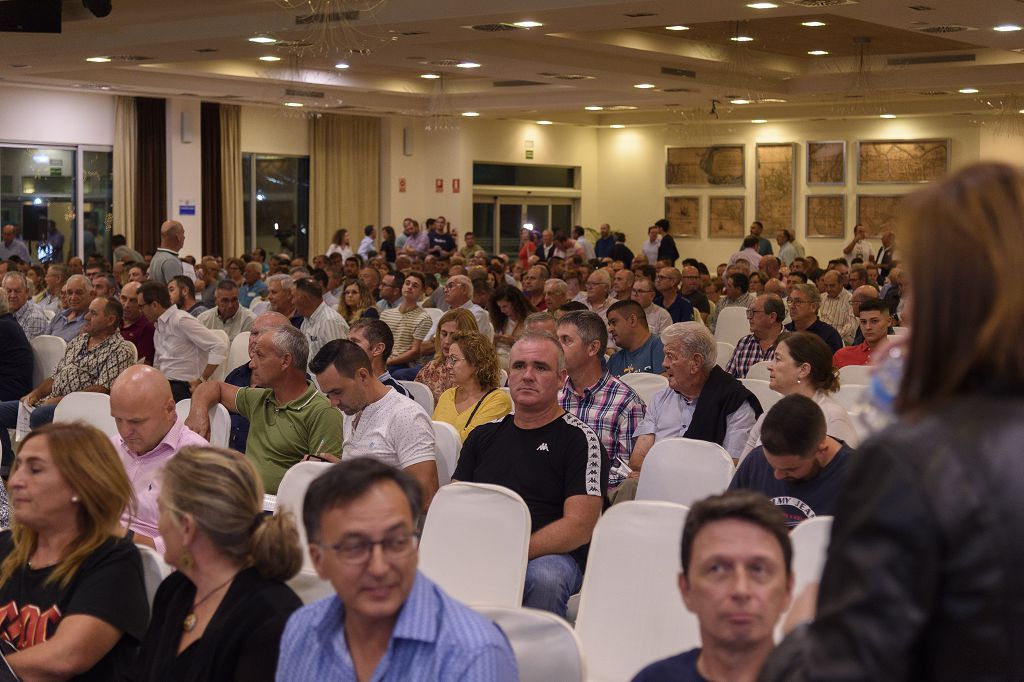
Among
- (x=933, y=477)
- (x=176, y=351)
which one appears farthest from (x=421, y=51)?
(x=933, y=477)

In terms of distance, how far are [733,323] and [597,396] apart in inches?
209

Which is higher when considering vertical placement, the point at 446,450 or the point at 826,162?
the point at 826,162

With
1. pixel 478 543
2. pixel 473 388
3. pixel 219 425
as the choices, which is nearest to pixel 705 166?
pixel 473 388

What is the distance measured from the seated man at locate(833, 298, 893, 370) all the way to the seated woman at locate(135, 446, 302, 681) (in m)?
5.06

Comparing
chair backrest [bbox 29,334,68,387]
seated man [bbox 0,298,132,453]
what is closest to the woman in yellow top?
seated man [bbox 0,298,132,453]

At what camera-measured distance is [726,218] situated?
76.7 feet

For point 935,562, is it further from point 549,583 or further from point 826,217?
point 826,217

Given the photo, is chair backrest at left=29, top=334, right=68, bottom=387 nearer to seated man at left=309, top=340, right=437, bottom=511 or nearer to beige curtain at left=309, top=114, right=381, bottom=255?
seated man at left=309, top=340, right=437, bottom=511

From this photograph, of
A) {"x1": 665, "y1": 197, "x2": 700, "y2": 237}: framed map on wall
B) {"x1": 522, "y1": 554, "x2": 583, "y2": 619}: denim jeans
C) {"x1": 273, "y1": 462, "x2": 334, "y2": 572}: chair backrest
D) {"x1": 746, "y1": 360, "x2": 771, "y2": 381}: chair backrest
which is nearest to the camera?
{"x1": 522, "y1": 554, "x2": 583, "y2": 619}: denim jeans

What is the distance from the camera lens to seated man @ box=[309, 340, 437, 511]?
4789 millimetres

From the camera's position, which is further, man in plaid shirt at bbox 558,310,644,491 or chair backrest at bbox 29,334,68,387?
chair backrest at bbox 29,334,68,387

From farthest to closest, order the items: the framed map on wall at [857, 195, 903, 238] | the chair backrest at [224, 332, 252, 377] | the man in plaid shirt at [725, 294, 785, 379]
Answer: the framed map on wall at [857, 195, 903, 238] < the chair backrest at [224, 332, 252, 377] < the man in plaid shirt at [725, 294, 785, 379]

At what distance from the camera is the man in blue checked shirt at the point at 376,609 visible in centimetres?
215

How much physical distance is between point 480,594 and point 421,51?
9.68 meters
